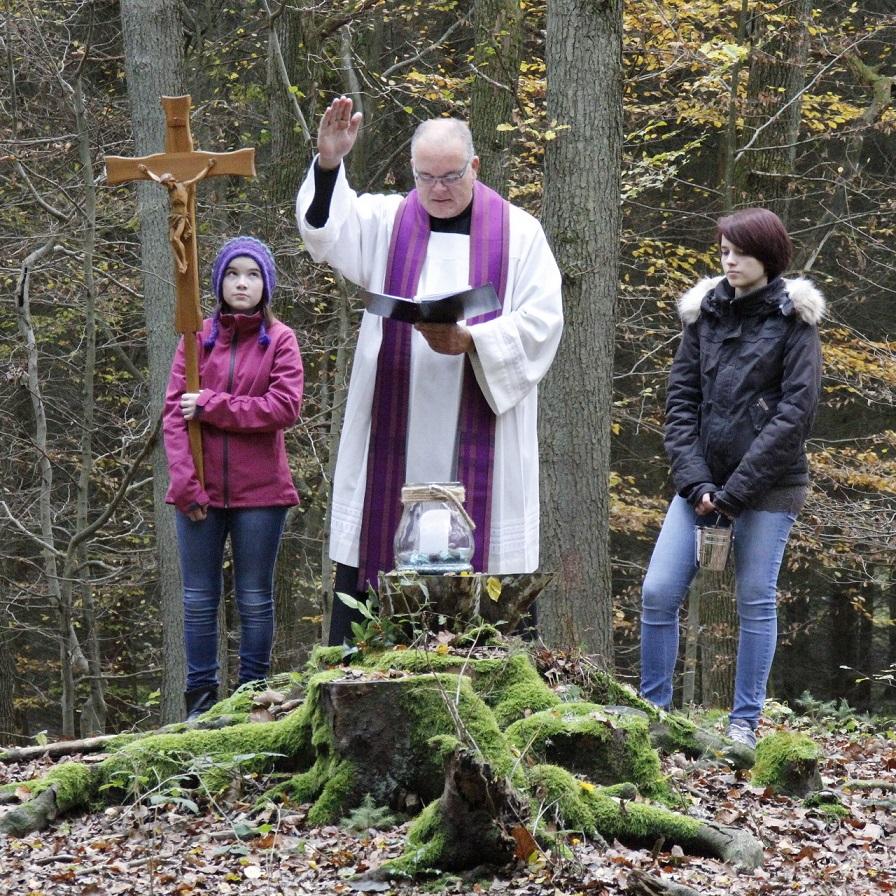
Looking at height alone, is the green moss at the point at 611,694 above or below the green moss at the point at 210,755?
above

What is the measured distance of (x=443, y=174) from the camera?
556 cm

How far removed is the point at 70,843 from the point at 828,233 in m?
10.5

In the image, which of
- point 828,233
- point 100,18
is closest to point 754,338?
point 828,233

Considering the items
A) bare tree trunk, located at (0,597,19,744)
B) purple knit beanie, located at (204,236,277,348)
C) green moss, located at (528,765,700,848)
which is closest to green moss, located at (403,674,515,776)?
green moss, located at (528,765,700,848)

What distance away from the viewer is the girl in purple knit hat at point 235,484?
5891 millimetres

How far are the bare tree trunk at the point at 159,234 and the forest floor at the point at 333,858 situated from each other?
5850 millimetres

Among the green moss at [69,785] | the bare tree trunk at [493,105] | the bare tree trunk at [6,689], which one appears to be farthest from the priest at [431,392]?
the bare tree trunk at [6,689]

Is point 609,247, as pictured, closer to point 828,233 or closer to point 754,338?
point 754,338

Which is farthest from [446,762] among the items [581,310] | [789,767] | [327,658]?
[581,310]

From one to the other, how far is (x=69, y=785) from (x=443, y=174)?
9.06 feet

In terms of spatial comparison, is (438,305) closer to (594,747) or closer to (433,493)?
(433,493)

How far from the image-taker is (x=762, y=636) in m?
5.55

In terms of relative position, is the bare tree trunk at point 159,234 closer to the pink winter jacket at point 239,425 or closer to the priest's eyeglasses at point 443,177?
the pink winter jacket at point 239,425

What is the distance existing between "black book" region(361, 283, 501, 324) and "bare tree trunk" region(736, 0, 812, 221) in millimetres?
7453
